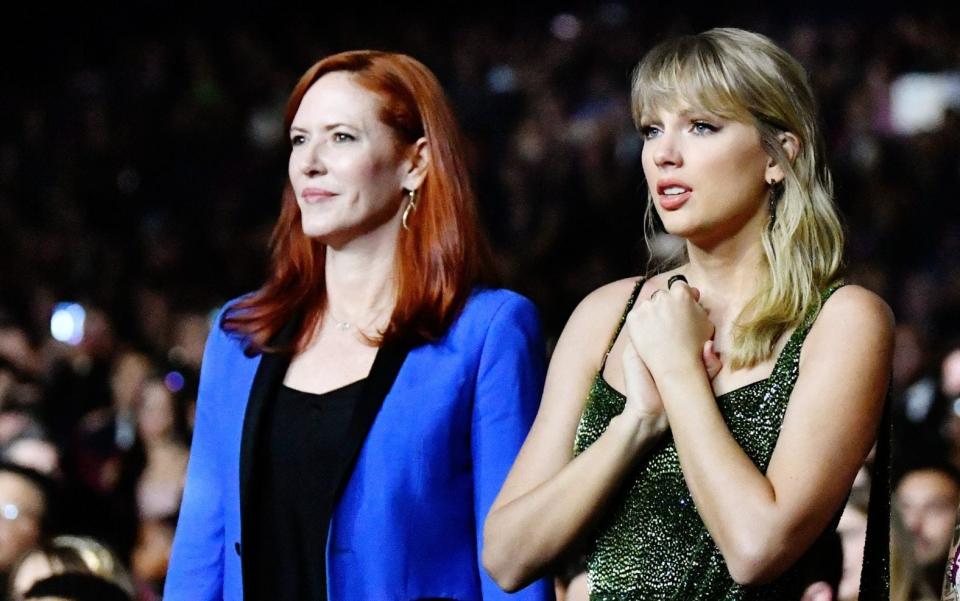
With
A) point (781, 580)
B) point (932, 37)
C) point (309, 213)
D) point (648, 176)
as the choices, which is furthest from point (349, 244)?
point (932, 37)

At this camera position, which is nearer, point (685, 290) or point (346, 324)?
point (685, 290)

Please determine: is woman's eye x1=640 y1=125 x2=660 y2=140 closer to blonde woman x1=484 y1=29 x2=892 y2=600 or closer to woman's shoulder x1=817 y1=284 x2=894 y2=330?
blonde woman x1=484 y1=29 x2=892 y2=600

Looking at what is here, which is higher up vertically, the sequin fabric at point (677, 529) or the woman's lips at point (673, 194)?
the woman's lips at point (673, 194)

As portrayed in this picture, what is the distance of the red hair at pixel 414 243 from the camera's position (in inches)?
112

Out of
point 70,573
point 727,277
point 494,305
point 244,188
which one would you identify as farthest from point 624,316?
point 244,188

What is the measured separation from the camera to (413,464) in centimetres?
273

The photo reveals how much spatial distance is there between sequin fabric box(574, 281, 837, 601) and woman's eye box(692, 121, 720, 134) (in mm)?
263

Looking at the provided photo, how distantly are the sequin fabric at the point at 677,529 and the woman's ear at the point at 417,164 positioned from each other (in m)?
0.84

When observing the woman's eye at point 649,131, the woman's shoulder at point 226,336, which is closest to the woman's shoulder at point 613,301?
the woman's eye at point 649,131

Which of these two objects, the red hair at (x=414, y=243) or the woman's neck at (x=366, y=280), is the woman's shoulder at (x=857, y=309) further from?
the woman's neck at (x=366, y=280)

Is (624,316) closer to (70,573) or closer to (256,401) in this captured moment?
(256,401)

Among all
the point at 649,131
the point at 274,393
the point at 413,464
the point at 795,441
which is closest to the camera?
the point at 795,441

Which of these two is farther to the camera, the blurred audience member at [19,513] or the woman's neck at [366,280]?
the blurred audience member at [19,513]

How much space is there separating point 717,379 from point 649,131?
1.17 feet
